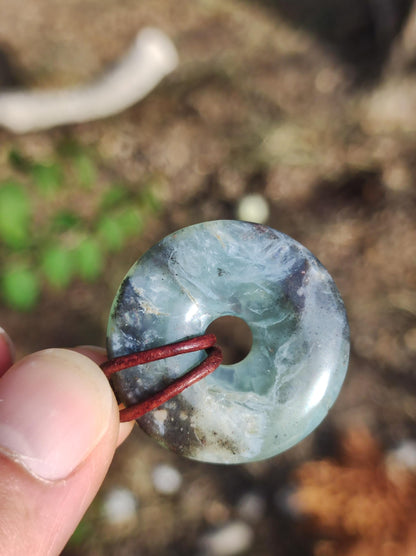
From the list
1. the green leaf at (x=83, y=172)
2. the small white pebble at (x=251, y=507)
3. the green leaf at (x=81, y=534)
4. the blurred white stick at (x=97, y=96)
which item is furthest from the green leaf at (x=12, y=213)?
the small white pebble at (x=251, y=507)

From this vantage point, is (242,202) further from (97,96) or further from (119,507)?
(119,507)

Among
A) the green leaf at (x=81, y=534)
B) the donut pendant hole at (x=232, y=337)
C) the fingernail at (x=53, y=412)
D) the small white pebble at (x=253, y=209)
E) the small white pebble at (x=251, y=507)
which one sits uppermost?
the fingernail at (x=53, y=412)

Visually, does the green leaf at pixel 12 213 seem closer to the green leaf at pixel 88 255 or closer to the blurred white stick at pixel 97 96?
the green leaf at pixel 88 255

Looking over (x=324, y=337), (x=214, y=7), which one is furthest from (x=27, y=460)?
(x=214, y=7)

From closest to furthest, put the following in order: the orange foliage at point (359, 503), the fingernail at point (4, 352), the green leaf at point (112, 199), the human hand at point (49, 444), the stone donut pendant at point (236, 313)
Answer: the human hand at point (49, 444) < the stone donut pendant at point (236, 313) < the fingernail at point (4, 352) < the orange foliage at point (359, 503) < the green leaf at point (112, 199)

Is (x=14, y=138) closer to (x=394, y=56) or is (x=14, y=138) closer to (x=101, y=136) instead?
(x=101, y=136)

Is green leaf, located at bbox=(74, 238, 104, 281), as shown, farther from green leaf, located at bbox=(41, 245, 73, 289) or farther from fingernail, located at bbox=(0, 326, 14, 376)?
fingernail, located at bbox=(0, 326, 14, 376)

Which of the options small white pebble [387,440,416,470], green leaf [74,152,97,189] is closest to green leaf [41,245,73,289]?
green leaf [74,152,97,189]
